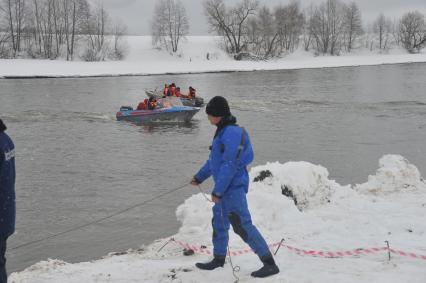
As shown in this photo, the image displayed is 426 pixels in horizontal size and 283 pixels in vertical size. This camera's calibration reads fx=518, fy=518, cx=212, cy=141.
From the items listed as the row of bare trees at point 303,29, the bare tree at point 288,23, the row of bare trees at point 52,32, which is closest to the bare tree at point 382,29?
the row of bare trees at point 303,29

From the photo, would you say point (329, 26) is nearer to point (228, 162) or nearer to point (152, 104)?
point (152, 104)

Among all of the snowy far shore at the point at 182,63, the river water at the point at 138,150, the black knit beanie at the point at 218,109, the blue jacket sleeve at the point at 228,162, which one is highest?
the snowy far shore at the point at 182,63

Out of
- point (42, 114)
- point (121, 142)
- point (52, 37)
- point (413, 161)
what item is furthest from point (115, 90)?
point (52, 37)

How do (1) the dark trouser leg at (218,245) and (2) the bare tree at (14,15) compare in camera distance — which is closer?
(1) the dark trouser leg at (218,245)

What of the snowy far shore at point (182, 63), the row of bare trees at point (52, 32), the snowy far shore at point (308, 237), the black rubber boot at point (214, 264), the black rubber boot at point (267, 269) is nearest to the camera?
the black rubber boot at point (267, 269)

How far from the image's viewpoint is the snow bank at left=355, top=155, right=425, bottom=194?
930cm

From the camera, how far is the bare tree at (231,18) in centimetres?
7856

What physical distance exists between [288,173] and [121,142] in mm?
10537

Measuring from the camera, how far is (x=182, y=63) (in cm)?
6756

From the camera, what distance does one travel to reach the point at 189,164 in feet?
48.4

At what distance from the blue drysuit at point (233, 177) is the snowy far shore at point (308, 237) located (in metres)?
0.50

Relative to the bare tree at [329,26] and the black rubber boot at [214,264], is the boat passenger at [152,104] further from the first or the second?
the bare tree at [329,26]

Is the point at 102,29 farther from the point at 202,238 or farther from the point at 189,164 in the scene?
the point at 202,238

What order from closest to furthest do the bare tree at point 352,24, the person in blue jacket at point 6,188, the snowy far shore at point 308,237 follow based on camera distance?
the person in blue jacket at point 6,188, the snowy far shore at point 308,237, the bare tree at point 352,24
